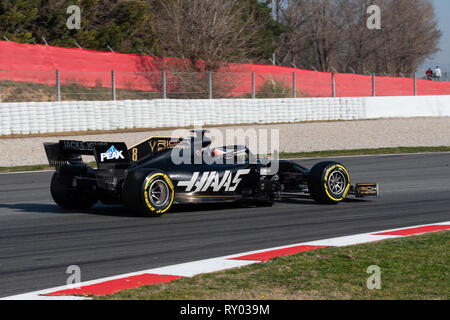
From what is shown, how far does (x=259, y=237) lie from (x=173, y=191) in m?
1.86

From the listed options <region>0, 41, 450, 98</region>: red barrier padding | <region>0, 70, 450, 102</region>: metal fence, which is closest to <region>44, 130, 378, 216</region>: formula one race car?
<region>0, 70, 450, 102</region>: metal fence

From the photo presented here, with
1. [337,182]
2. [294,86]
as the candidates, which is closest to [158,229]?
[337,182]

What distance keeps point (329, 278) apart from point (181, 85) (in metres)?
21.6

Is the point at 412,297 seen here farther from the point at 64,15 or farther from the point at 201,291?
the point at 64,15

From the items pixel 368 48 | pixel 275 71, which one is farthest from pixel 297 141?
pixel 368 48

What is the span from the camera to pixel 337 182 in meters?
10.7

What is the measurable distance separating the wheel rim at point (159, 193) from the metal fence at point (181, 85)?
1410 cm

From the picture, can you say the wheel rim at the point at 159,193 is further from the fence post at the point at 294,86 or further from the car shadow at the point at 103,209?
the fence post at the point at 294,86

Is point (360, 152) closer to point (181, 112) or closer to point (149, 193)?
point (181, 112)

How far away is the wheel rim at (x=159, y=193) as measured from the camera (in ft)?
30.3

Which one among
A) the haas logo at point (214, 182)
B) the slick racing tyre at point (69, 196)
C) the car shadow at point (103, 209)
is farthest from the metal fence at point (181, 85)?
the haas logo at point (214, 182)

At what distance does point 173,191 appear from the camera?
9.47 metres

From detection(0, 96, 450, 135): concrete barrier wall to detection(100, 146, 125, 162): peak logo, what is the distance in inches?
492

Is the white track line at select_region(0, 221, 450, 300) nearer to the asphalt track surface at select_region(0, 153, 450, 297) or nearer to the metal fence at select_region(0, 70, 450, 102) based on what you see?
the asphalt track surface at select_region(0, 153, 450, 297)
